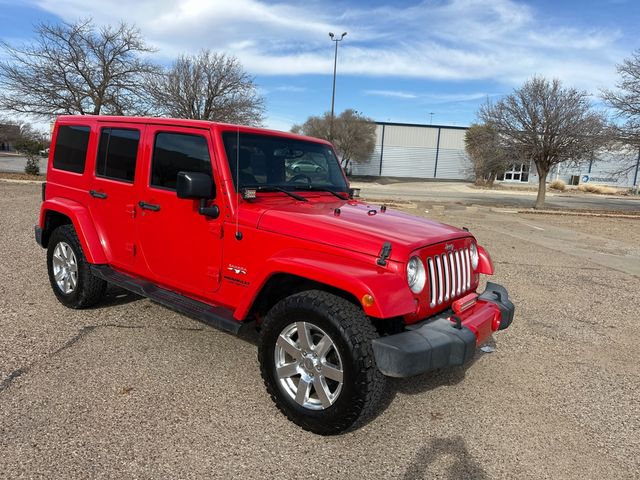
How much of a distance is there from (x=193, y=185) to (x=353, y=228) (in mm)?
1111

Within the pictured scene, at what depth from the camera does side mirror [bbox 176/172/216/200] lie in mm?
3117

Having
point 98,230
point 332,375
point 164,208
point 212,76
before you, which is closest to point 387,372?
point 332,375

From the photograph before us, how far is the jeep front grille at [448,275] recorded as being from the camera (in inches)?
117

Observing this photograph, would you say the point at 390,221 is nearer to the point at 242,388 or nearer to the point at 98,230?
the point at 242,388

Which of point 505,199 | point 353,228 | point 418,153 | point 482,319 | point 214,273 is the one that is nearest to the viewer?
point 353,228

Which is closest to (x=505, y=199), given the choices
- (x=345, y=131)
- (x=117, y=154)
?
(x=345, y=131)

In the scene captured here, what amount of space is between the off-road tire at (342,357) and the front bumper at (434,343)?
10 centimetres

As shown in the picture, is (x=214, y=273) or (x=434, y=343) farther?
(x=214, y=273)

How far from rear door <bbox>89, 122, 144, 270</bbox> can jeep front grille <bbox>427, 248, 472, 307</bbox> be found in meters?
2.50

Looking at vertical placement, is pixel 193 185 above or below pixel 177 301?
above

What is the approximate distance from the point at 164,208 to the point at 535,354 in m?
3.51

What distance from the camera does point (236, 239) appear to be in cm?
327

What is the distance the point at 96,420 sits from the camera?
2.90 m

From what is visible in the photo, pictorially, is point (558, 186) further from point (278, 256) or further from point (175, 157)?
point (278, 256)
